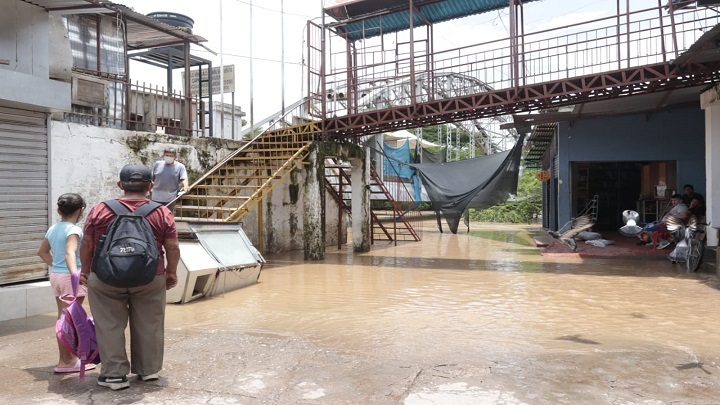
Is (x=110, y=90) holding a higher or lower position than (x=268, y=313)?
higher

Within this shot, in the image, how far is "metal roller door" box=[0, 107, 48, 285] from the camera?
649 centimetres

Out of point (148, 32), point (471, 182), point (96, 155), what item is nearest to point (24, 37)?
point (96, 155)

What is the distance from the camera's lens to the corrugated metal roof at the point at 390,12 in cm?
1330

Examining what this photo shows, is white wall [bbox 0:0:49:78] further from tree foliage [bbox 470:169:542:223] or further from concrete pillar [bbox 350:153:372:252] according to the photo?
tree foliage [bbox 470:169:542:223]

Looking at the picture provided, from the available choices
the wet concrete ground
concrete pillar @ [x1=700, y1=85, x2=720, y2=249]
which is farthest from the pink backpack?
concrete pillar @ [x1=700, y1=85, x2=720, y2=249]

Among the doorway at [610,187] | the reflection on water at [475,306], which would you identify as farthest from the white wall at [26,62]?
the doorway at [610,187]

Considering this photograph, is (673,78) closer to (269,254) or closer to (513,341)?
(513,341)

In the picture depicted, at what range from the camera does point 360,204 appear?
1432cm

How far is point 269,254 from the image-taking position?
13602mm

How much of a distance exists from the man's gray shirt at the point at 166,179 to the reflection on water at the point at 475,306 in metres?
1.93

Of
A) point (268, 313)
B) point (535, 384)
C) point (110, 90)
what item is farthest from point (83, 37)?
point (535, 384)

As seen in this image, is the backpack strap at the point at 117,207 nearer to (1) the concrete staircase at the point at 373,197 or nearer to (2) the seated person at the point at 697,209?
(1) the concrete staircase at the point at 373,197

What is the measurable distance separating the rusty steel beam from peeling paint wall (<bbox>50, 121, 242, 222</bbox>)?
4.06 metres

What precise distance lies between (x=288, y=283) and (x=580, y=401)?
6247mm
